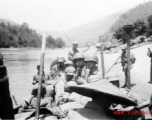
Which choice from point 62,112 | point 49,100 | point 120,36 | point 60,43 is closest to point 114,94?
point 62,112

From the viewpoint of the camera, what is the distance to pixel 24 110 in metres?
5.27

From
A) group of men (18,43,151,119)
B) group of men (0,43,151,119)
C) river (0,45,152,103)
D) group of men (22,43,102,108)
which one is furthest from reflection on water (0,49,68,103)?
group of men (0,43,151,119)

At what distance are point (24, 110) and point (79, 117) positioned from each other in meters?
2.68

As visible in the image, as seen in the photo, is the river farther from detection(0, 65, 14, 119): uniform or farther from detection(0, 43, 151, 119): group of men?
detection(0, 65, 14, 119): uniform

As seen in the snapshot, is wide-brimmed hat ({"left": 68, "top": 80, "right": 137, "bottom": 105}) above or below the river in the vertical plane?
above

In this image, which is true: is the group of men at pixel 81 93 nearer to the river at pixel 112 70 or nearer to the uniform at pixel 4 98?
the uniform at pixel 4 98

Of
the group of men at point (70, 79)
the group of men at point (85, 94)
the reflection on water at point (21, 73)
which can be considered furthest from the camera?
the reflection on water at point (21, 73)

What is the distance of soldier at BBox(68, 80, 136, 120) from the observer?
2869 millimetres

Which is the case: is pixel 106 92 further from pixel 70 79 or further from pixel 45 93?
pixel 45 93

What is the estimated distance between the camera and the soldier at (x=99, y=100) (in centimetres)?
Result: 287

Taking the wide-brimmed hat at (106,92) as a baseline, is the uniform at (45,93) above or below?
below

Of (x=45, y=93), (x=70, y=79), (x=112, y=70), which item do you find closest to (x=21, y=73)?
(x=112, y=70)

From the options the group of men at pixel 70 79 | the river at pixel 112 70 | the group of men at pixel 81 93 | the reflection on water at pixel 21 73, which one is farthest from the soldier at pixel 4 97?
the reflection on water at pixel 21 73

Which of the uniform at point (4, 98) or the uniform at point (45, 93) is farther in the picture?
the uniform at point (45, 93)
